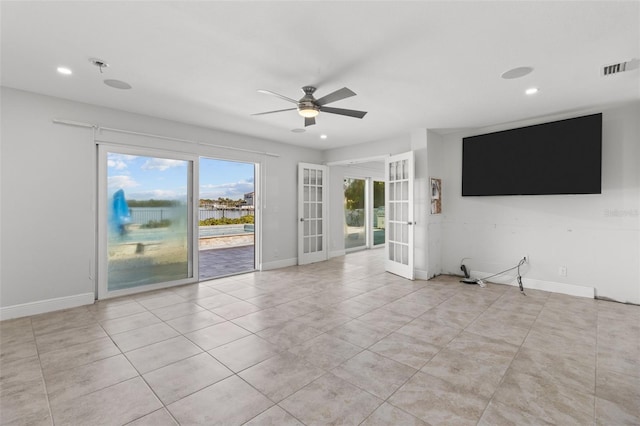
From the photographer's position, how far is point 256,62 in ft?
9.04

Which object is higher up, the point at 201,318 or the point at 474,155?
the point at 474,155

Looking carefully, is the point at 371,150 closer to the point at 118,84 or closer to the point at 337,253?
the point at 337,253

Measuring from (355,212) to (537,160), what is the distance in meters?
5.07

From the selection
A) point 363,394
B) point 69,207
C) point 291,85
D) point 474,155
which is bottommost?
point 363,394

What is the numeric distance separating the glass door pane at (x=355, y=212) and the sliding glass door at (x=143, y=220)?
15.6 feet

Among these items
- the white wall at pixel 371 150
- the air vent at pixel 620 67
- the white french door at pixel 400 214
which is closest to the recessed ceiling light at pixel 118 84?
the white french door at pixel 400 214

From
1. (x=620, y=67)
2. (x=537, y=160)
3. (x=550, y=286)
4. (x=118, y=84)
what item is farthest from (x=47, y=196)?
(x=550, y=286)

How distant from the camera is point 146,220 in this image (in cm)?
451

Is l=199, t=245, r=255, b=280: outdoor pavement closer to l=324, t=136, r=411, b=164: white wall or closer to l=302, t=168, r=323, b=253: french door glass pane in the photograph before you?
l=302, t=168, r=323, b=253: french door glass pane

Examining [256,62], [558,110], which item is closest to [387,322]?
[256,62]

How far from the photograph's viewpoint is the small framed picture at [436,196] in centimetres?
535

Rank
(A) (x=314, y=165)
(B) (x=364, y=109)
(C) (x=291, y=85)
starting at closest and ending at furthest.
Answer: (C) (x=291, y=85) < (B) (x=364, y=109) < (A) (x=314, y=165)

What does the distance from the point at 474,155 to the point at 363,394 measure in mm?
4534

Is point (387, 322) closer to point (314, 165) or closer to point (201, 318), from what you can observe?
point (201, 318)
